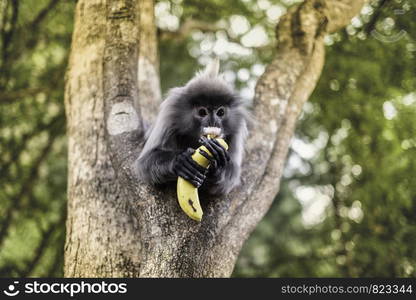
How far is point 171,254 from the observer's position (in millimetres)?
2541

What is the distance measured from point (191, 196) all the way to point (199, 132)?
2.82ft

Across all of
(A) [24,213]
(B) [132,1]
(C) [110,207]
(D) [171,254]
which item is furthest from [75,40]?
(A) [24,213]

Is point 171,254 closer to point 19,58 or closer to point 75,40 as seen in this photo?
point 75,40

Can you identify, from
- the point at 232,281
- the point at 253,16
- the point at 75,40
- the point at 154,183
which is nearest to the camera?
the point at 232,281

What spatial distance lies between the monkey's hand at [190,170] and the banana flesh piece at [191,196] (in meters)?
0.03

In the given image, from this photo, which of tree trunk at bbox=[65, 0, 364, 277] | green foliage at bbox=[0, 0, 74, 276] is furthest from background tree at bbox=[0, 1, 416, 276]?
tree trunk at bbox=[65, 0, 364, 277]

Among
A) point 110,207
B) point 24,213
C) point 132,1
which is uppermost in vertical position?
point 132,1

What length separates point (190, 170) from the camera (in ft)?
9.29

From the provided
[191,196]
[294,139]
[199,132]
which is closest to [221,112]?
[199,132]

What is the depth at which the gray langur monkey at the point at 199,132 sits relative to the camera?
119 inches

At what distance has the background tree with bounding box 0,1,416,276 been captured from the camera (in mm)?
5277

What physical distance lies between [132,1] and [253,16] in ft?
10.2

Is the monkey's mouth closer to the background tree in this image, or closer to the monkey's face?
the monkey's face

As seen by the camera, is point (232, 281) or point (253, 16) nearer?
point (232, 281)
